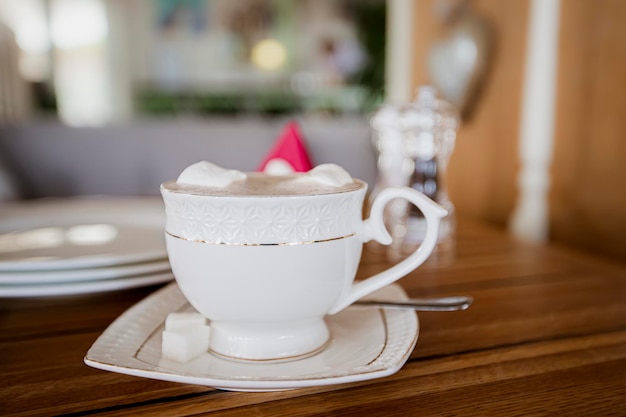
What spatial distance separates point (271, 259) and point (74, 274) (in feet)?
0.68

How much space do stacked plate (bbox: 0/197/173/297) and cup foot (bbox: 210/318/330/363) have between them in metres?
0.14

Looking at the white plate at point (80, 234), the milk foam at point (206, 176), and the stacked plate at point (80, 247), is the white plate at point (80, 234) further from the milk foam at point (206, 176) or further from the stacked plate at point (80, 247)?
the milk foam at point (206, 176)

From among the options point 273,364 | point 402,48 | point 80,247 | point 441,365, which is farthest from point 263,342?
point 402,48

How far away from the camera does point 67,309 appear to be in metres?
0.45

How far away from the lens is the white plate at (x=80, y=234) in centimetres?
43

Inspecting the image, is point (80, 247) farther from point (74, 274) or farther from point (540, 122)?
point (540, 122)

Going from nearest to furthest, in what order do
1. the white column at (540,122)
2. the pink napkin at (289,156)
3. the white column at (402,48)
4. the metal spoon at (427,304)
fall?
the metal spoon at (427,304), the pink napkin at (289,156), the white column at (540,122), the white column at (402,48)

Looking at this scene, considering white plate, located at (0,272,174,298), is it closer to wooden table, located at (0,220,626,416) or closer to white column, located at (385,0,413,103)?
wooden table, located at (0,220,626,416)

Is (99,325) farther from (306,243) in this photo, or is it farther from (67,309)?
(306,243)

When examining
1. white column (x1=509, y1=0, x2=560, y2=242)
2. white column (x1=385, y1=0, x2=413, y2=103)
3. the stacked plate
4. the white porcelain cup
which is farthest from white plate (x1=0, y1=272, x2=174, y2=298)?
white column (x1=385, y1=0, x2=413, y2=103)

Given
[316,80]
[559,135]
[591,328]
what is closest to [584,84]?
[559,135]

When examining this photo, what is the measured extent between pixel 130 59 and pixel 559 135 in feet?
Result: 14.5

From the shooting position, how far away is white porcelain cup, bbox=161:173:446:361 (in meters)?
0.29

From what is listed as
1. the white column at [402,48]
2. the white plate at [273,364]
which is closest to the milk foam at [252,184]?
the white plate at [273,364]
